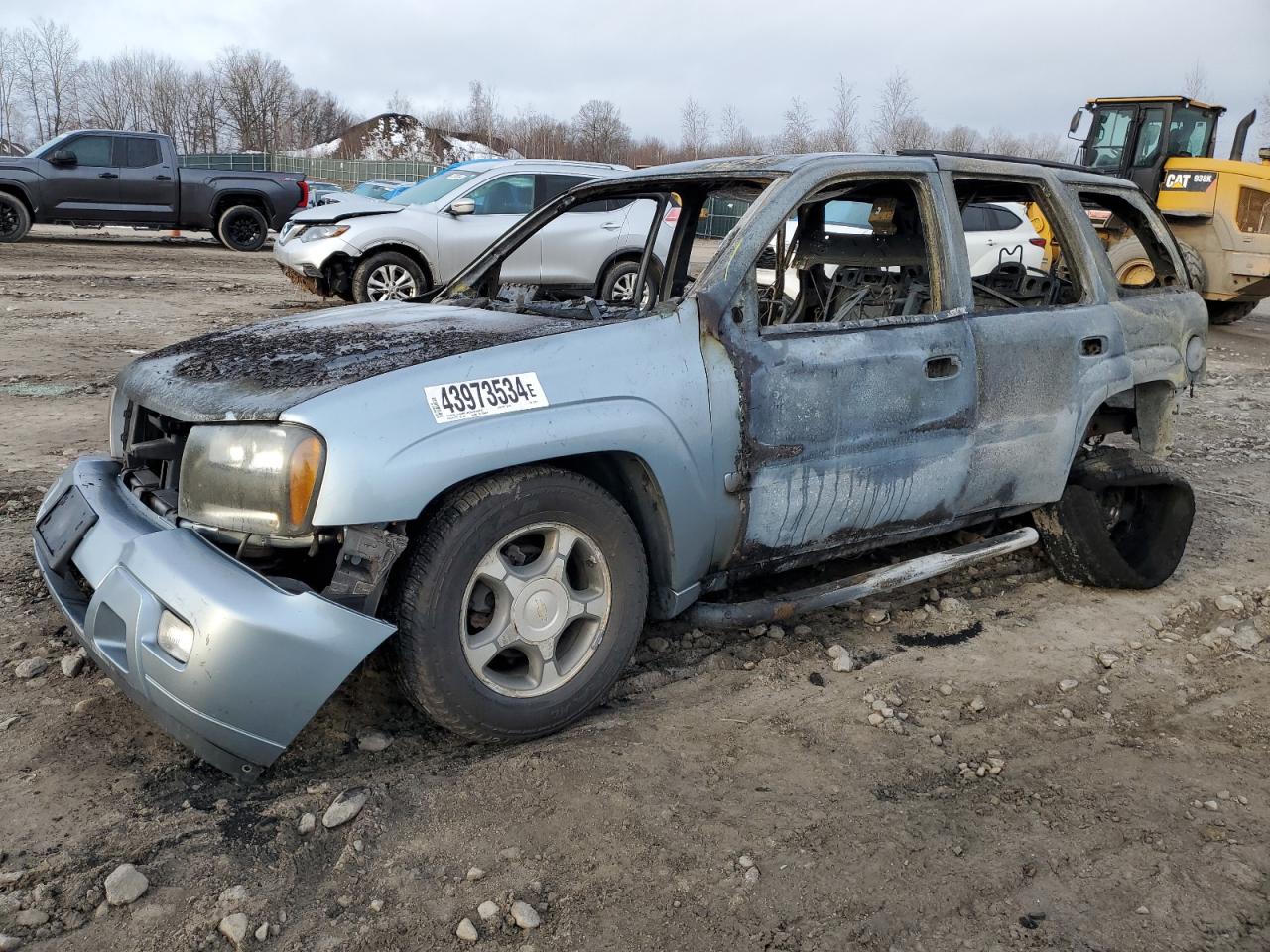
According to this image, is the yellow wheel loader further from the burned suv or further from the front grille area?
the front grille area

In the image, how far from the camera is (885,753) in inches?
116

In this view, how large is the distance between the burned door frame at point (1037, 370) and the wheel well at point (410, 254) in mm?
7429

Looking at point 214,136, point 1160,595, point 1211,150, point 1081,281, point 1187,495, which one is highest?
point 214,136

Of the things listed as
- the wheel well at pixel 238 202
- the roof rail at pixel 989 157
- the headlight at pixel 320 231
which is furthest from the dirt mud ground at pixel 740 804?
the wheel well at pixel 238 202

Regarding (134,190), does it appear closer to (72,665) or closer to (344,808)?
(72,665)

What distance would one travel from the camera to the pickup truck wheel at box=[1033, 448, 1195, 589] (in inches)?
164

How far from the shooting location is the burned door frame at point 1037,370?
369 centimetres

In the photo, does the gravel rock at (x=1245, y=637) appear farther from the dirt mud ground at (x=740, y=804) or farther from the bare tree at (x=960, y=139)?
the bare tree at (x=960, y=139)

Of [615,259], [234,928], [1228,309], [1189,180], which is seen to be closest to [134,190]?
[615,259]

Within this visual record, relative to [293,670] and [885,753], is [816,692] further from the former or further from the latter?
[293,670]

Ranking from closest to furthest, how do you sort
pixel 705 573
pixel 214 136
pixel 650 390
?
pixel 650 390 → pixel 705 573 → pixel 214 136

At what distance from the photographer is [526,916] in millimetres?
2203

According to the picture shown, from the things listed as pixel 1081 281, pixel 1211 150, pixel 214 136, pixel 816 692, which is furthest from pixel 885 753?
pixel 214 136

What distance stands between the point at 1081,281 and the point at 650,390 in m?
2.16
